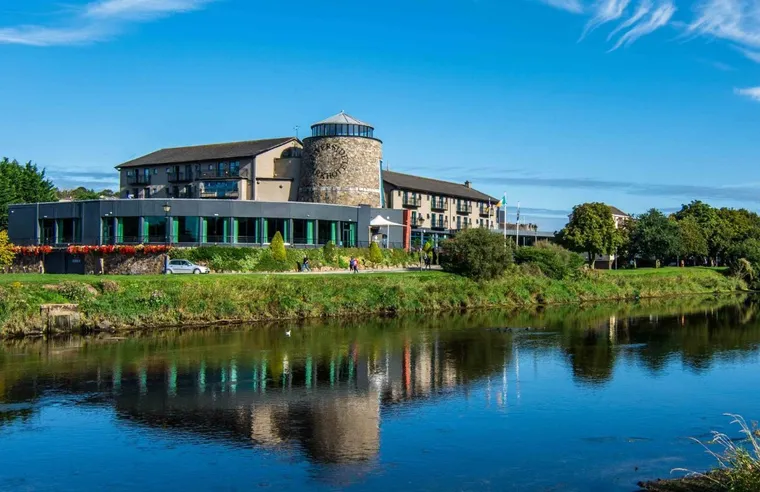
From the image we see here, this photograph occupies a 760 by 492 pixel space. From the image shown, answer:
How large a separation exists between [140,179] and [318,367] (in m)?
63.8

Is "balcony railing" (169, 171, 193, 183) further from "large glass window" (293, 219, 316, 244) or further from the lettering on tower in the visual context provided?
"large glass window" (293, 219, 316, 244)

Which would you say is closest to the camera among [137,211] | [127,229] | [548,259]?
[137,211]

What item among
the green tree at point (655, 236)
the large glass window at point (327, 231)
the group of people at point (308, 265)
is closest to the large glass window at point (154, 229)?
the group of people at point (308, 265)

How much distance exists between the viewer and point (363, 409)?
2189 centimetres

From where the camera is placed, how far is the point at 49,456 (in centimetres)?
1712

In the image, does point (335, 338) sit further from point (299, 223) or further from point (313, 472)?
point (299, 223)

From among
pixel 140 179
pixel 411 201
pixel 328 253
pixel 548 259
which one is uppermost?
pixel 140 179

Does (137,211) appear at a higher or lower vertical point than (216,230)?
higher

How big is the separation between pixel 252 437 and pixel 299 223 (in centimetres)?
4584

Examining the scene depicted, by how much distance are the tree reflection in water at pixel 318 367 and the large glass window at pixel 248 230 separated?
1996cm

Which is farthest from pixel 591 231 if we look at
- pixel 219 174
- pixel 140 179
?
pixel 140 179


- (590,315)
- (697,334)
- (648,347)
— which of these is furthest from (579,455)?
(590,315)

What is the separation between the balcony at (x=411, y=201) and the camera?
84875 mm

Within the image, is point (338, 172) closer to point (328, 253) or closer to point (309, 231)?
point (309, 231)
